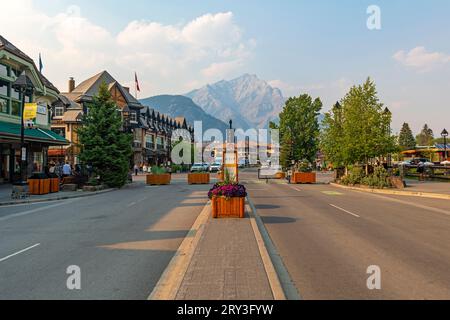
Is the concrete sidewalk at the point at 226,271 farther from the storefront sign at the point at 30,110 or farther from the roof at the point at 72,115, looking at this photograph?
the roof at the point at 72,115

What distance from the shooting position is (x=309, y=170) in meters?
33.5

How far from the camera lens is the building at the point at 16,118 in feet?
83.0

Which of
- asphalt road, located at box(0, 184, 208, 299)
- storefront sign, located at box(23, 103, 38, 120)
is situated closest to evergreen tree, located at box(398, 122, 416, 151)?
storefront sign, located at box(23, 103, 38, 120)

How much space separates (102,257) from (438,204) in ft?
52.7

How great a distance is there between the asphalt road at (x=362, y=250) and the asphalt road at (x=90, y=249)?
103 inches

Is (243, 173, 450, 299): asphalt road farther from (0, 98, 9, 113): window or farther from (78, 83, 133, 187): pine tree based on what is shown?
(0, 98, 9, 113): window

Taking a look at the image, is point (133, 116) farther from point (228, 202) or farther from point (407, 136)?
point (407, 136)

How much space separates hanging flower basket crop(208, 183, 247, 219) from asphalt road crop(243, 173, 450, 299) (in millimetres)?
1069

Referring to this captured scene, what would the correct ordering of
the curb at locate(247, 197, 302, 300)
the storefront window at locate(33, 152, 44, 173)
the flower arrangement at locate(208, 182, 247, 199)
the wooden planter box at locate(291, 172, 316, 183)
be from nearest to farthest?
the curb at locate(247, 197, 302, 300)
the flower arrangement at locate(208, 182, 247, 199)
the storefront window at locate(33, 152, 44, 173)
the wooden planter box at locate(291, 172, 316, 183)

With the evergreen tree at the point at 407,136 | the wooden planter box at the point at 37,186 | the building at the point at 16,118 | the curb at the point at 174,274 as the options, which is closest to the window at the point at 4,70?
the building at the point at 16,118

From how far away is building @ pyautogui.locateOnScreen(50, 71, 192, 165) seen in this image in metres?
50.5

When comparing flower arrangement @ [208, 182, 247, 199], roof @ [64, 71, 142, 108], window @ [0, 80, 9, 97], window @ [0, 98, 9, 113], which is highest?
roof @ [64, 71, 142, 108]
